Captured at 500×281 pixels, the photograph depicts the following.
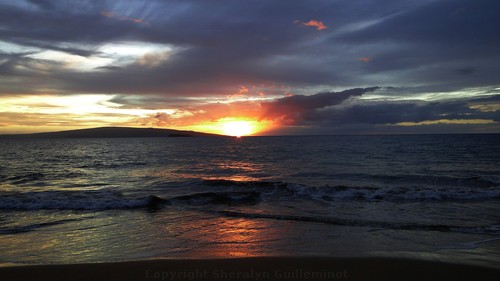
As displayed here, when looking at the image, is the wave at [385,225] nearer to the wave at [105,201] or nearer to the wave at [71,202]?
the wave at [105,201]

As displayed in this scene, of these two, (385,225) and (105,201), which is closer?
(385,225)

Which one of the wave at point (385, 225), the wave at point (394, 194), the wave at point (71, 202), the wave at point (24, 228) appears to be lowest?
the wave at point (394, 194)

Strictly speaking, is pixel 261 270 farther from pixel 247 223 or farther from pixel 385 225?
pixel 385 225

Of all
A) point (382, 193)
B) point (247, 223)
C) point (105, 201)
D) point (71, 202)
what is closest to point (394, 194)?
point (382, 193)

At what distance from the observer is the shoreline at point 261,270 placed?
6.49 m

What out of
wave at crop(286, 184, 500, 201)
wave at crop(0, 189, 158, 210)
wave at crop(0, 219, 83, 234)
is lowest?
wave at crop(286, 184, 500, 201)

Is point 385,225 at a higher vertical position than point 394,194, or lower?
higher

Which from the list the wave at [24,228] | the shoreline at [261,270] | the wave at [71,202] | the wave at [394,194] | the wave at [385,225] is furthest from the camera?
the wave at [394,194]

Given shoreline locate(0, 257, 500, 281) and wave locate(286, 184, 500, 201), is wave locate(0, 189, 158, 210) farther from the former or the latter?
wave locate(286, 184, 500, 201)

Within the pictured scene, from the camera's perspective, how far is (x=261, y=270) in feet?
22.3

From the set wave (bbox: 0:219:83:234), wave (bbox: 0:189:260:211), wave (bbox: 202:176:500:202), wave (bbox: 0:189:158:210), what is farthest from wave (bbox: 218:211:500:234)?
wave (bbox: 0:219:83:234)

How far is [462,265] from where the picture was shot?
699 centimetres

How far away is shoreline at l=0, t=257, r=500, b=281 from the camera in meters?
6.49

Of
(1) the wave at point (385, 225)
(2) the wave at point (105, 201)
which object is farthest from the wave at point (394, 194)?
(1) the wave at point (385, 225)
